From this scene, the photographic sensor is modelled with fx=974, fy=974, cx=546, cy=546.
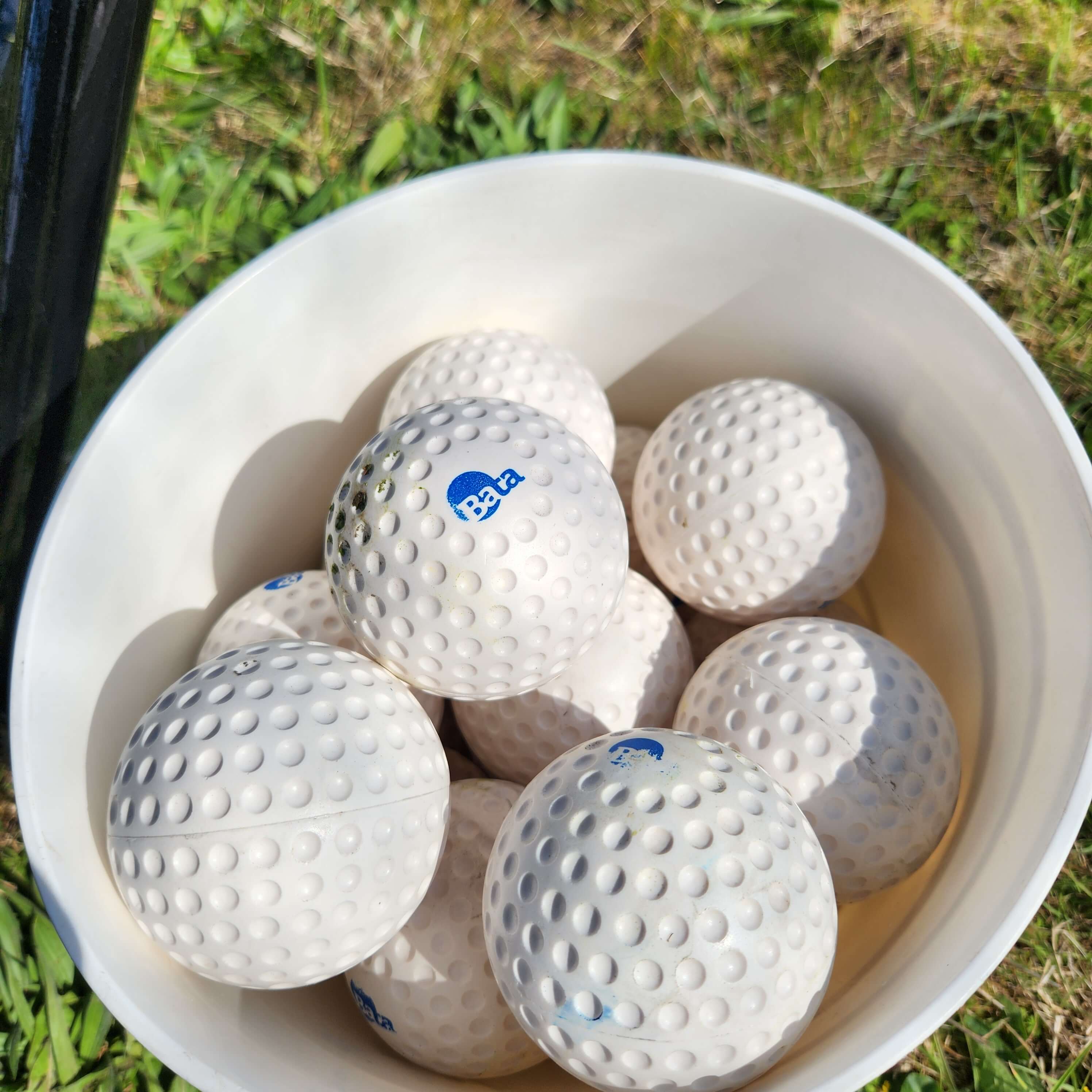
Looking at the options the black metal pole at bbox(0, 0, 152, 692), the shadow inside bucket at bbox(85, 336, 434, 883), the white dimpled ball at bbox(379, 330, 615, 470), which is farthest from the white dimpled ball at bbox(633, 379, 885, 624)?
the black metal pole at bbox(0, 0, 152, 692)

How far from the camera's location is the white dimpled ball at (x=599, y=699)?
1.35 metres

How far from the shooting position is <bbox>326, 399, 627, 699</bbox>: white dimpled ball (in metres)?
1.10

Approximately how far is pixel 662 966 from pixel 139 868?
555 millimetres

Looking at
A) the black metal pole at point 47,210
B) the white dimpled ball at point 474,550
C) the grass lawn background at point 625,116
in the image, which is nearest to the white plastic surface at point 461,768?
the white dimpled ball at point 474,550

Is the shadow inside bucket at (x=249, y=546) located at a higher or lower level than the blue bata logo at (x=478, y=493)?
lower

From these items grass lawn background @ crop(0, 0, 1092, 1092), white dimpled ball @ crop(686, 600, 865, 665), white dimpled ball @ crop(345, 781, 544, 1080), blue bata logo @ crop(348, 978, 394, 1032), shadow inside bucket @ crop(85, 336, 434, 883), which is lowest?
blue bata logo @ crop(348, 978, 394, 1032)

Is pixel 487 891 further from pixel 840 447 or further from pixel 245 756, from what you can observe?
pixel 840 447

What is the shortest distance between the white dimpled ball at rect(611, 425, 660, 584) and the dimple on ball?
47cm

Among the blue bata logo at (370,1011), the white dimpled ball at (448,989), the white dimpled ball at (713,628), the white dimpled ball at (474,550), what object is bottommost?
the blue bata logo at (370,1011)

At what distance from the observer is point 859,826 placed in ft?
3.89

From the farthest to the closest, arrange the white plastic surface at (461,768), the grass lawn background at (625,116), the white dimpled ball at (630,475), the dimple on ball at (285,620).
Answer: the grass lawn background at (625,116), the white dimpled ball at (630,475), the white plastic surface at (461,768), the dimple on ball at (285,620)

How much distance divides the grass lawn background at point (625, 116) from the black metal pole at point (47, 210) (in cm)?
54

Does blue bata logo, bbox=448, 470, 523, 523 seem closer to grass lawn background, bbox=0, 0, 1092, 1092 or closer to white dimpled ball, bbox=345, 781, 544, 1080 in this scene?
white dimpled ball, bbox=345, 781, 544, 1080

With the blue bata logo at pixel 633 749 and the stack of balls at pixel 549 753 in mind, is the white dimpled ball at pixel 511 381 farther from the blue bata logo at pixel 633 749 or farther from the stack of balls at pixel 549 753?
the blue bata logo at pixel 633 749
